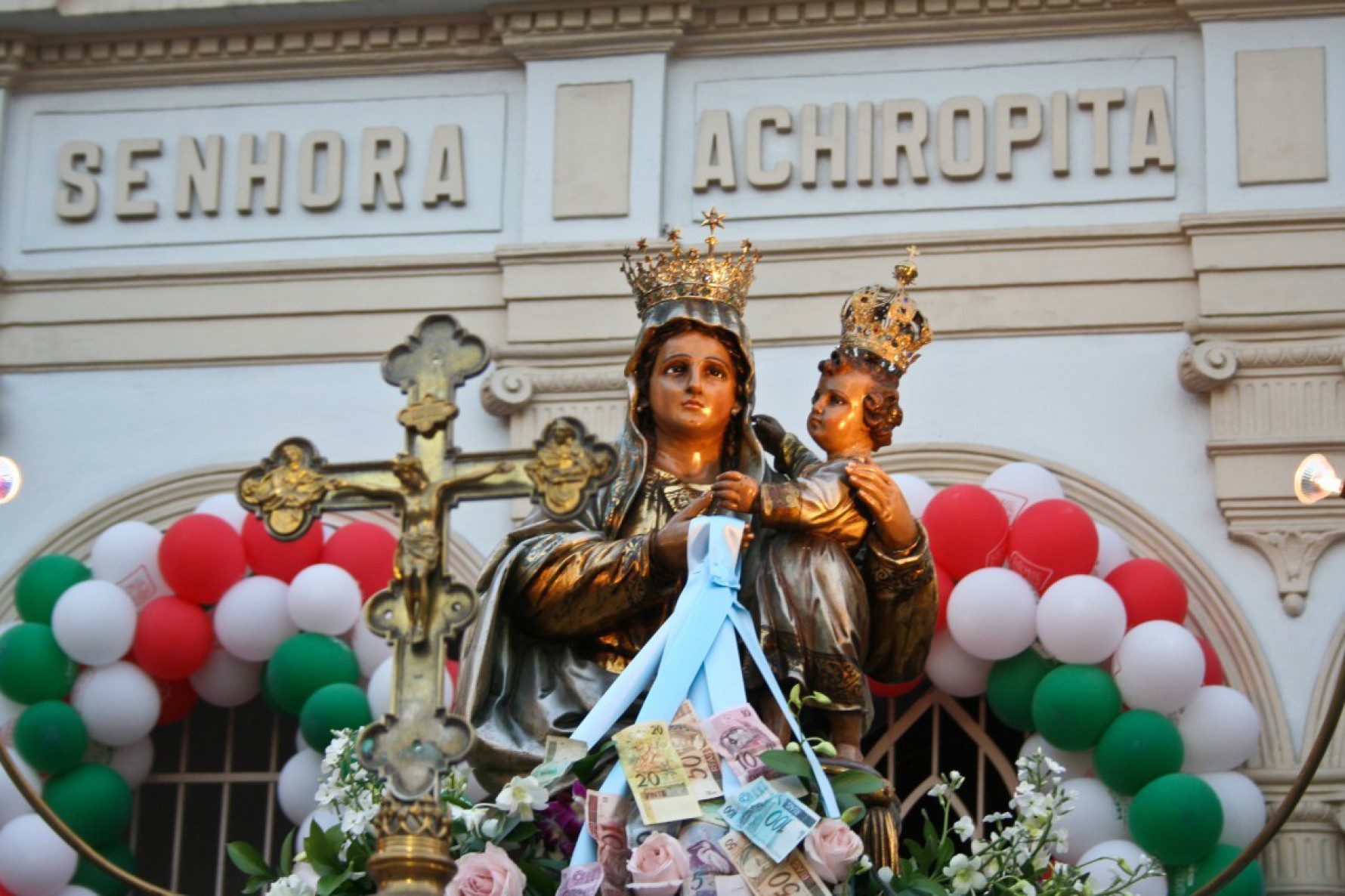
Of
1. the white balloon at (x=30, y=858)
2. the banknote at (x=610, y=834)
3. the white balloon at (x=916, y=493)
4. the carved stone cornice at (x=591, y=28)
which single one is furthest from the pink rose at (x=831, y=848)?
the carved stone cornice at (x=591, y=28)

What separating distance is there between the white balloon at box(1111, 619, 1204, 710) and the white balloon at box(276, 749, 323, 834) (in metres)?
2.62

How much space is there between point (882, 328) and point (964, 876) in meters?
1.45

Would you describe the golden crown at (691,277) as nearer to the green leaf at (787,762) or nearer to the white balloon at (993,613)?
the green leaf at (787,762)

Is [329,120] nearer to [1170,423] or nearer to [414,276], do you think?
[414,276]

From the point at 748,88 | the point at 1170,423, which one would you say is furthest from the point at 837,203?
the point at 1170,423

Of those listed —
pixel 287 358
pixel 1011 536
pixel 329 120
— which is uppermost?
pixel 329 120

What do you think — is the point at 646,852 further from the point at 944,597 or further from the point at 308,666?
the point at 308,666

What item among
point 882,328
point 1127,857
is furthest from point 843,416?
point 1127,857

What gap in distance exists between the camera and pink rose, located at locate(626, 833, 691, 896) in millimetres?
5613

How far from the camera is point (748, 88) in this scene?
11859 mm

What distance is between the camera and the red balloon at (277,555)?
10242 mm

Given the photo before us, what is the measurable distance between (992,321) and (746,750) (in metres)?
5.57

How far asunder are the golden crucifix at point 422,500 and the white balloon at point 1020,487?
4270 mm

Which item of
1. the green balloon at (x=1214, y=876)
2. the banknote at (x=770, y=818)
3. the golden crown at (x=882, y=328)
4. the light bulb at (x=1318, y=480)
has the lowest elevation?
the green balloon at (x=1214, y=876)
